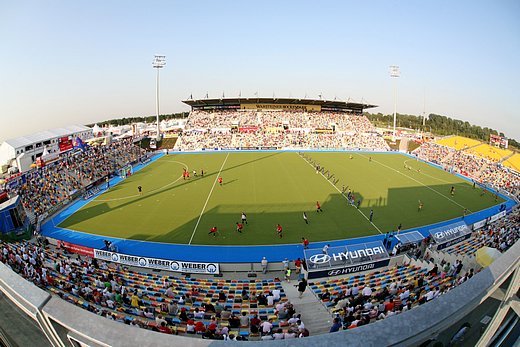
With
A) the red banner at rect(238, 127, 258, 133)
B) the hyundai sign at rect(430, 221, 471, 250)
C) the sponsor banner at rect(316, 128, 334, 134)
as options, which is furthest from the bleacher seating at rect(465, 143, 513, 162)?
the red banner at rect(238, 127, 258, 133)

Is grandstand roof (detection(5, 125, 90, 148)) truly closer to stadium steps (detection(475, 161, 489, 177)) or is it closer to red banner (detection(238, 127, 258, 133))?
red banner (detection(238, 127, 258, 133))

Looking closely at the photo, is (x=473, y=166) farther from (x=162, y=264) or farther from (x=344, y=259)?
(x=162, y=264)

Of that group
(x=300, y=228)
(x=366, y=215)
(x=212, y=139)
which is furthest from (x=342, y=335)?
(x=212, y=139)

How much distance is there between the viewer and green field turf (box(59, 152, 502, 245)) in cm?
1944

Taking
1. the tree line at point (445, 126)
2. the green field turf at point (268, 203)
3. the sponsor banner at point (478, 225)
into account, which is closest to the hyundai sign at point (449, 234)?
the sponsor banner at point (478, 225)

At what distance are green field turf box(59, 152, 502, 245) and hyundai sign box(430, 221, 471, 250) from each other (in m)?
3.53

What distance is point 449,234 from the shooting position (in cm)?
1645

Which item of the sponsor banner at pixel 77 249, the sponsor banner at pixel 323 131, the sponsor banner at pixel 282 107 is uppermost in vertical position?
the sponsor banner at pixel 282 107

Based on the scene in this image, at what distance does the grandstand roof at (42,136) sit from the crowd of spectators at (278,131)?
71.9 ft

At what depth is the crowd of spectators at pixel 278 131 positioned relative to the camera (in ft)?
199

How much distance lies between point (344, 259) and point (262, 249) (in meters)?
5.18

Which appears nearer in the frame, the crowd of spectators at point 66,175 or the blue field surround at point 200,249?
the blue field surround at point 200,249

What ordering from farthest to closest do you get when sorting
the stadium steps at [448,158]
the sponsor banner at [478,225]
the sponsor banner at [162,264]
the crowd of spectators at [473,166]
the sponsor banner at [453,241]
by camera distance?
the stadium steps at [448,158] → the crowd of spectators at [473,166] → the sponsor banner at [478,225] → the sponsor banner at [453,241] → the sponsor banner at [162,264]

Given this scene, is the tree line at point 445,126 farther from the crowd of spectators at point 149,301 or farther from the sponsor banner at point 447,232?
the crowd of spectators at point 149,301
